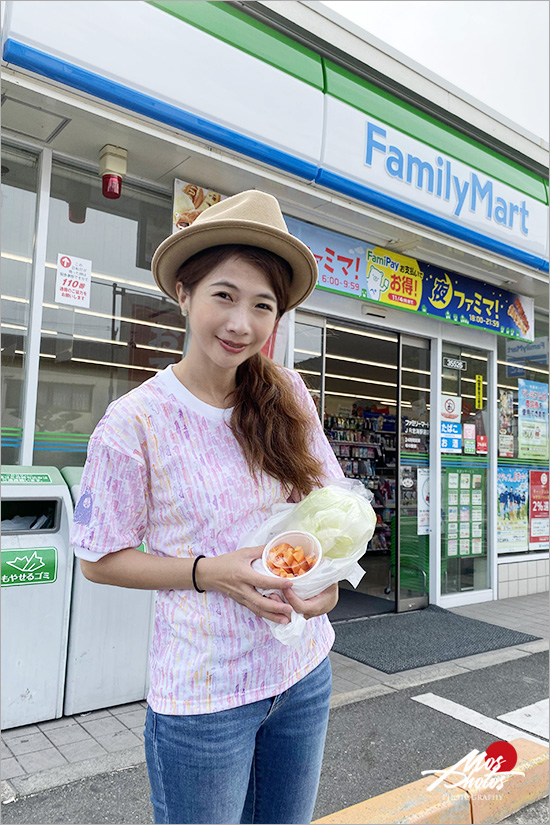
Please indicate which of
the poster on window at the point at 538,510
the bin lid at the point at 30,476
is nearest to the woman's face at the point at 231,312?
the bin lid at the point at 30,476

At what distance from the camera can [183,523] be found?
1289 millimetres

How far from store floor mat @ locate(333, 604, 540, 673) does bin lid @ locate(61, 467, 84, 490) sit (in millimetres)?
2702

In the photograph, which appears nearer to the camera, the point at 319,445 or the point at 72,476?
the point at 319,445

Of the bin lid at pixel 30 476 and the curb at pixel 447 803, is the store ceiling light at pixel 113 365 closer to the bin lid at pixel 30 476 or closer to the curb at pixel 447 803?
the bin lid at pixel 30 476

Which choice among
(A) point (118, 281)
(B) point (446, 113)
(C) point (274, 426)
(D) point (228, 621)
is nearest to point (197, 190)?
(A) point (118, 281)

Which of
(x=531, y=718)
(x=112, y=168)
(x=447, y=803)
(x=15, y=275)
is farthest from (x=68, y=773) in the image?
(x=112, y=168)

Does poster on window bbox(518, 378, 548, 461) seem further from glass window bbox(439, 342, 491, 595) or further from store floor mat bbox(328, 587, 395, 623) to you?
store floor mat bbox(328, 587, 395, 623)

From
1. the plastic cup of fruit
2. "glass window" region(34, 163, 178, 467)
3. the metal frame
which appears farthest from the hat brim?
"glass window" region(34, 163, 178, 467)

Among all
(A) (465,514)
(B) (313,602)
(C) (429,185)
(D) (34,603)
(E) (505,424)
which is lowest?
(D) (34,603)

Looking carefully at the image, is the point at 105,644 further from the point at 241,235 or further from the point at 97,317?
the point at 241,235

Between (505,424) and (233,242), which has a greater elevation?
(505,424)

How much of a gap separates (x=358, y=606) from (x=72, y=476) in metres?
→ 3.98

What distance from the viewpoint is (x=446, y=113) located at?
5.55 meters

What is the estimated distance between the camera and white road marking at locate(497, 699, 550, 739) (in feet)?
11.8
